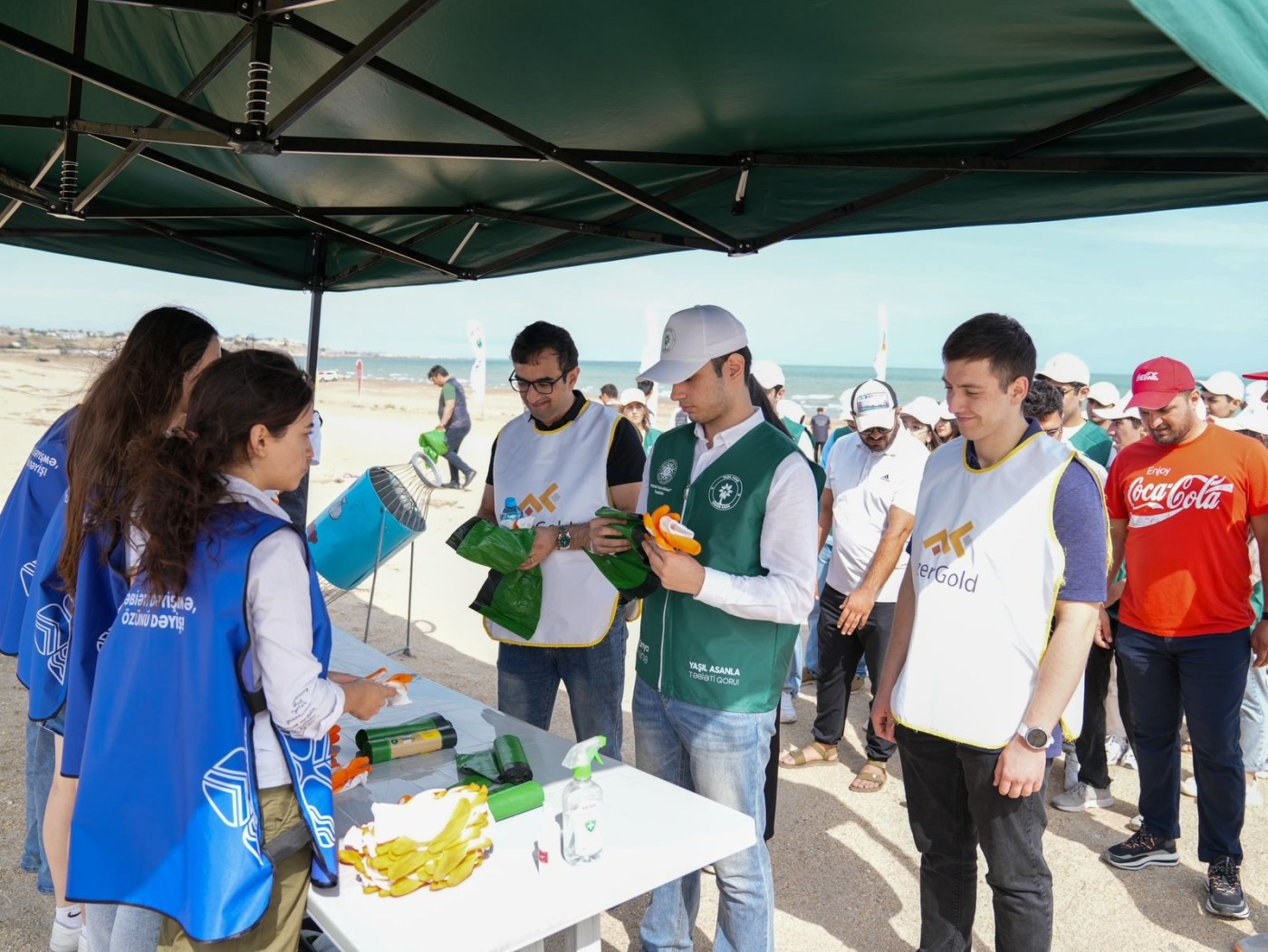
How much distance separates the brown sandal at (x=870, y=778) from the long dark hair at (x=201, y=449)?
11.1 ft

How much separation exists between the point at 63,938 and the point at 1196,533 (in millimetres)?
3822

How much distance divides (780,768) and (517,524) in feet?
7.55

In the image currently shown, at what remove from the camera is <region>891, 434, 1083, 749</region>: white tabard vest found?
2117 millimetres

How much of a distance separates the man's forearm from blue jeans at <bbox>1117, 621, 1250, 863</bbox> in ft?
5.09

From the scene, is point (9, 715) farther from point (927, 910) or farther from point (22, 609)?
point (927, 910)

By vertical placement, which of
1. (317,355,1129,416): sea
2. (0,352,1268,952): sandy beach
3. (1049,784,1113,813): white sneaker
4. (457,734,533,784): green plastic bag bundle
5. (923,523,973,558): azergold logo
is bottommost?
(0,352,1268,952): sandy beach

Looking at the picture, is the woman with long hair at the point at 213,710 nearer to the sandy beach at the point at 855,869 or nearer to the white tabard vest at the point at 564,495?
the sandy beach at the point at 855,869

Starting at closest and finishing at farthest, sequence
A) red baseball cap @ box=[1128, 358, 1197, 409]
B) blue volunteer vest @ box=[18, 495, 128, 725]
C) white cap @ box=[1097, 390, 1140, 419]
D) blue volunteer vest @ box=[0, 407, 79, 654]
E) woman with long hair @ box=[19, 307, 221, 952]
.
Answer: woman with long hair @ box=[19, 307, 221, 952] < blue volunteer vest @ box=[18, 495, 128, 725] < blue volunteer vest @ box=[0, 407, 79, 654] < red baseball cap @ box=[1128, 358, 1197, 409] < white cap @ box=[1097, 390, 1140, 419]

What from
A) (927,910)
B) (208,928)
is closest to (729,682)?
(927,910)

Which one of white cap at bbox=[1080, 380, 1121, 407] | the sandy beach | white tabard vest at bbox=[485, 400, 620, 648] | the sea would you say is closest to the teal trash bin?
the sandy beach

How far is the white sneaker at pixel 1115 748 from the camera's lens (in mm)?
4711

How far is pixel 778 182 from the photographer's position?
112 inches

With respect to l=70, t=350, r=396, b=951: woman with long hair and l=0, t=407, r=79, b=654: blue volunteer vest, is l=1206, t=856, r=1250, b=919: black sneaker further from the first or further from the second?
l=0, t=407, r=79, b=654: blue volunteer vest

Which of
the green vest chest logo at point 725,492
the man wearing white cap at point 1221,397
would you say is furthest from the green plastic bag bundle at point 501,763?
the man wearing white cap at point 1221,397
